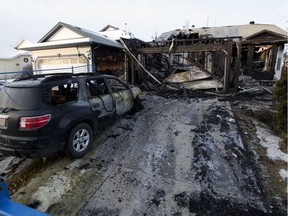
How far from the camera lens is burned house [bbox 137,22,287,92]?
925cm

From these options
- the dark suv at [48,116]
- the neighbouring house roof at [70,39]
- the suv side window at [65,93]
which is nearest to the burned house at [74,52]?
the neighbouring house roof at [70,39]

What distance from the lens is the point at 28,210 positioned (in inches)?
74.9

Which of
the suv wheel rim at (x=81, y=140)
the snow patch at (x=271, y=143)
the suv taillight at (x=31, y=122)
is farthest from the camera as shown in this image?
the snow patch at (x=271, y=143)

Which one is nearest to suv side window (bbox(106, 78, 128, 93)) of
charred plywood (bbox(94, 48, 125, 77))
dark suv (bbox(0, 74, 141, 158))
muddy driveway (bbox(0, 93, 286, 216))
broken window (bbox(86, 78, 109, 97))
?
broken window (bbox(86, 78, 109, 97))

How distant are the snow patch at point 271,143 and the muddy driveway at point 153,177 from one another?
450mm

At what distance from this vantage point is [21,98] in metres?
3.47

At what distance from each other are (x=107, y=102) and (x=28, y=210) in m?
3.25

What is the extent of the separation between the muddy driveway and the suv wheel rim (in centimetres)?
25

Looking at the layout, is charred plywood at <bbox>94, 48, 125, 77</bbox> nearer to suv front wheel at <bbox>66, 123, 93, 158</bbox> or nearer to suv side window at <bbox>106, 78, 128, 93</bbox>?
suv side window at <bbox>106, 78, 128, 93</bbox>

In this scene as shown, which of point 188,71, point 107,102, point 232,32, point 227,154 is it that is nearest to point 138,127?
point 107,102

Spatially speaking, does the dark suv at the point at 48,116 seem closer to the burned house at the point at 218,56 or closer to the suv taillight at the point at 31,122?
the suv taillight at the point at 31,122

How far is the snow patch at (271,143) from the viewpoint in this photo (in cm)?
420

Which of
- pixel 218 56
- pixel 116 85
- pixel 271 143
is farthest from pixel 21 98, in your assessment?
pixel 218 56

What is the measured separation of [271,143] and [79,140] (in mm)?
4459
